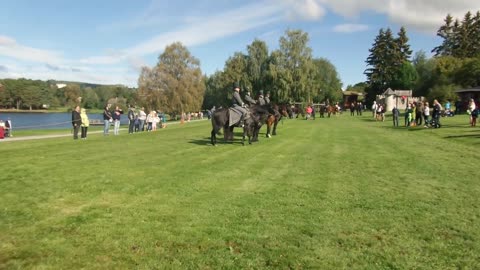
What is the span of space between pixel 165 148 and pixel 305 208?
383 inches

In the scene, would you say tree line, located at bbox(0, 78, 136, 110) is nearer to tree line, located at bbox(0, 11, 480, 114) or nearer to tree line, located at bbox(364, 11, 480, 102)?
tree line, located at bbox(0, 11, 480, 114)

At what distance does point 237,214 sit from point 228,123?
33.9 feet

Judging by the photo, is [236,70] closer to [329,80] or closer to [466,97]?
[329,80]

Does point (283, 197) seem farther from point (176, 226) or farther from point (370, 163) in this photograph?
point (370, 163)

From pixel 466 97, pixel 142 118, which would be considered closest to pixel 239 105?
pixel 142 118

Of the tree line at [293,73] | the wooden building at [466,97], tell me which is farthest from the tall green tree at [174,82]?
the wooden building at [466,97]

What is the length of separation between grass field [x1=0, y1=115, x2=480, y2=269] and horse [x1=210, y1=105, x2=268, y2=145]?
462 centimetres

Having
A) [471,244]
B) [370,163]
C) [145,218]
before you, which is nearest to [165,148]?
[370,163]

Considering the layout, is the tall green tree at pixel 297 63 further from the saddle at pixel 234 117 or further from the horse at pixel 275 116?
the saddle at pixel 234 117

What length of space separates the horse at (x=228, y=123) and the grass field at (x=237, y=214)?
4.62 metres

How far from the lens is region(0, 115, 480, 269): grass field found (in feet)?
17.2

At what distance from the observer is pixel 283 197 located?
8.14m

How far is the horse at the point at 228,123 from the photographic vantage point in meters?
16.9

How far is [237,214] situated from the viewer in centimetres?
699
